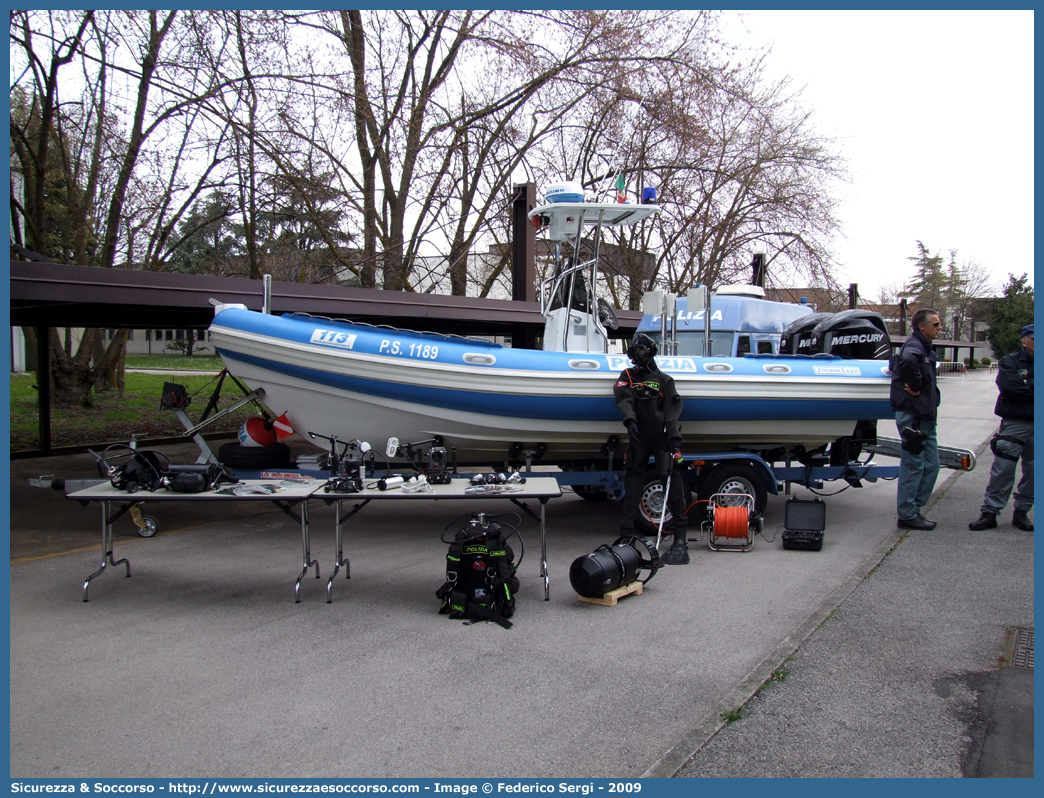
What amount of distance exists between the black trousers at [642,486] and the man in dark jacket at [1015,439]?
2.90m

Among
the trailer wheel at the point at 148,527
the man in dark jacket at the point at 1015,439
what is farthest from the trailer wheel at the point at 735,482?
the trailer wheel at the point at 148,527

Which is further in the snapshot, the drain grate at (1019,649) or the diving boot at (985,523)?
the diving boot at (985,523)

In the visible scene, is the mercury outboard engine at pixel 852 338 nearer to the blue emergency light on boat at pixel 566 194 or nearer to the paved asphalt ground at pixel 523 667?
the paved asphalt ground at pixel 523 667

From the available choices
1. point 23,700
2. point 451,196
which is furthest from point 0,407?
point 451,196

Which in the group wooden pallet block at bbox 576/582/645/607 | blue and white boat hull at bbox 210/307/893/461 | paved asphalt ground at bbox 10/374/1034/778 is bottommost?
paved asphalt ground at bbox 10/374/1034/778

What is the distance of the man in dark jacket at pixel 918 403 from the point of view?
6.50m

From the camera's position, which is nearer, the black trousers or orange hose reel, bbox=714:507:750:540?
the black trousers

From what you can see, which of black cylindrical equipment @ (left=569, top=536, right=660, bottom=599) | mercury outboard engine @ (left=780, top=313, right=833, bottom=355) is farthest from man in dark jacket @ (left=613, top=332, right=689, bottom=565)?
mercury outboard engine @ (left=780, top=313, right=833, bottom=355)

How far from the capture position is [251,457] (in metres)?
6.49

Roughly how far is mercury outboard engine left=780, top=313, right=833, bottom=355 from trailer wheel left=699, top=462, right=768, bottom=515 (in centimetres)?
187

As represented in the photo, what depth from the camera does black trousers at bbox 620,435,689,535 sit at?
233 inches

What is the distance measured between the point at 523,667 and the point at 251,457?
3.67m

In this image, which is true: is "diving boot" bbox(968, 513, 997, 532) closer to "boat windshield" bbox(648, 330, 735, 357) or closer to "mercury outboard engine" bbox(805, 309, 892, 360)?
"mercury outboard engine" bbox(805, 309, 892, 360)

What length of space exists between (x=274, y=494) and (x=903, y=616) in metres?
4.04
